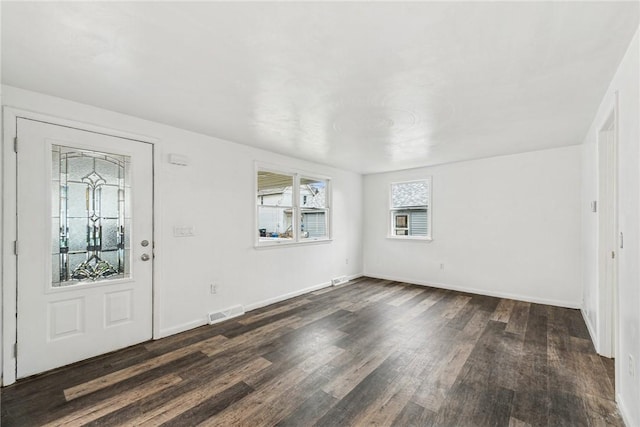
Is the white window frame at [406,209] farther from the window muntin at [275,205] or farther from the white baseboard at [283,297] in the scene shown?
the window muntin at [275,205]

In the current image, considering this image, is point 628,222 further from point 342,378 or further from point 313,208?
point 313,208

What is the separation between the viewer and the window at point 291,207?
4.49m

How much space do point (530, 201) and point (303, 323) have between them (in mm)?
4006

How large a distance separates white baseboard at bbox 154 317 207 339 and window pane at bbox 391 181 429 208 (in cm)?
433

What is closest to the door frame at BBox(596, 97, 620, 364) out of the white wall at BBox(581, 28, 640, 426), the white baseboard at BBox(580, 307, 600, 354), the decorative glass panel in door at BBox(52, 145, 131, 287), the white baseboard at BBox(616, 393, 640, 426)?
the white baseboard at BBox(580, 307, 600, 354)

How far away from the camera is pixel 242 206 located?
13.4ft

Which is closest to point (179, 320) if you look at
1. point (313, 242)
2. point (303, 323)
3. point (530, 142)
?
point (303, 323)

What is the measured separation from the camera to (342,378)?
94.2 inches

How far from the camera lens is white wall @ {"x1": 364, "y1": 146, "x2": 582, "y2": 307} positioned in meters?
4.22

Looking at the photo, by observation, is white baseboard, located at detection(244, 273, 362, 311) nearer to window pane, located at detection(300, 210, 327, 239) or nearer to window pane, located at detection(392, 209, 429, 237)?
window pane, located at detection(300, 210, 327, 239)

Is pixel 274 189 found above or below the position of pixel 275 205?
above

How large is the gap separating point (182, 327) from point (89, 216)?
5.28ft

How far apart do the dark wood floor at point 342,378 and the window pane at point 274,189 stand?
6.04ft

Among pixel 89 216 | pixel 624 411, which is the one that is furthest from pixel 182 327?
pixel 624 411
